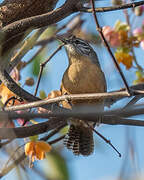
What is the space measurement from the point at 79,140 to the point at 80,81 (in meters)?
0.88

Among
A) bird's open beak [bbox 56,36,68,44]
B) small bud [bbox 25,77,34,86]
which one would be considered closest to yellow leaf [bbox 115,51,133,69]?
bird's open beak [bbox 56,36,68,44]

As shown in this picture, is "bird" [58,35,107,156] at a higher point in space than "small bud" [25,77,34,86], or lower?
lower

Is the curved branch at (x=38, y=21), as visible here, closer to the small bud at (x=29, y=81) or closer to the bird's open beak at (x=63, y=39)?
the small bud at (x=29, y=81)

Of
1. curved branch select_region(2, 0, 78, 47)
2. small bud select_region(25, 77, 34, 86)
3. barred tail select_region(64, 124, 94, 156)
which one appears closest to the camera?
curved branch select_region(2, 0, 78, 47)

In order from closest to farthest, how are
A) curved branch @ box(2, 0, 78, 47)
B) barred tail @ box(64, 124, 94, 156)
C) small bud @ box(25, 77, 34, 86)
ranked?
curved branch @ box(2, 0, 78, 47), small bud @ box(25, 77, 34, 86), barred tail @ box(64, 124, 94, 156)

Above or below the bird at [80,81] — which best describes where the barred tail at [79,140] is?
below

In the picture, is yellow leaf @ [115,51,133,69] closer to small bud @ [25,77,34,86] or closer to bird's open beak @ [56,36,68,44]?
bird's open beak @ [56,36,68,44]

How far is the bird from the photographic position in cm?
344

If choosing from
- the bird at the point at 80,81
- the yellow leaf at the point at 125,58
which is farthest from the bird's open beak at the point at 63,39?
the yellow leaf at the point at 125,58

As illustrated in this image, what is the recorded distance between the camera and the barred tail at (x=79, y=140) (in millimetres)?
3839

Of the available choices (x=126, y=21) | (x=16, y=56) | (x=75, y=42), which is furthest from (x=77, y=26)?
(x=16, y=56)

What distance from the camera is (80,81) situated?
3.43 metres

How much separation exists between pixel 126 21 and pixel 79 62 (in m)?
0.65

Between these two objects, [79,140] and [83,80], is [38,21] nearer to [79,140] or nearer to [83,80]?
[83,80]
